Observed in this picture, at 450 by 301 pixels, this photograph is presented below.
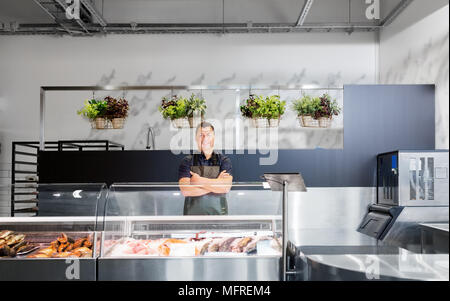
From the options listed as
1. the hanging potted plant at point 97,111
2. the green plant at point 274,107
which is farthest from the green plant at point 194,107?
the hanging potted plant at point 97,111

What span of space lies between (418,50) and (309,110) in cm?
161

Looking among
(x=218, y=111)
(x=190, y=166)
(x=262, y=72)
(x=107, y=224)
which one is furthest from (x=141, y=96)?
(x=107, y=224)

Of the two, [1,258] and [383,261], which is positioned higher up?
[383,261]

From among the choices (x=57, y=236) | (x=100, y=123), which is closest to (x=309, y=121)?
(x=100, y=123)

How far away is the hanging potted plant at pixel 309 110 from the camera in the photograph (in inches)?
174

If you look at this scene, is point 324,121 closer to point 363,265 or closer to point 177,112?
point 177,112

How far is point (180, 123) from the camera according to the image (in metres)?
4.43

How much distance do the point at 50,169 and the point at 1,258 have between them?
2270mm

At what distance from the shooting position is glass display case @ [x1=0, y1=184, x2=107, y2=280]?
245 cm

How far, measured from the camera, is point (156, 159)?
4.59 metres

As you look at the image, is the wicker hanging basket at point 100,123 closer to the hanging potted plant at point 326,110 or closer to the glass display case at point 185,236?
the glass display case at point 185,236

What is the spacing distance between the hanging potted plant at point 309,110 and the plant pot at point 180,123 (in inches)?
45.3

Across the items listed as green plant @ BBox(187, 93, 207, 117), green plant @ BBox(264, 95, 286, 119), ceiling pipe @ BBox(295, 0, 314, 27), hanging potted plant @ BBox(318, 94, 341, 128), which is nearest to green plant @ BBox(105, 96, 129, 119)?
green plant @ BBox(187, 93, 207, 117)
